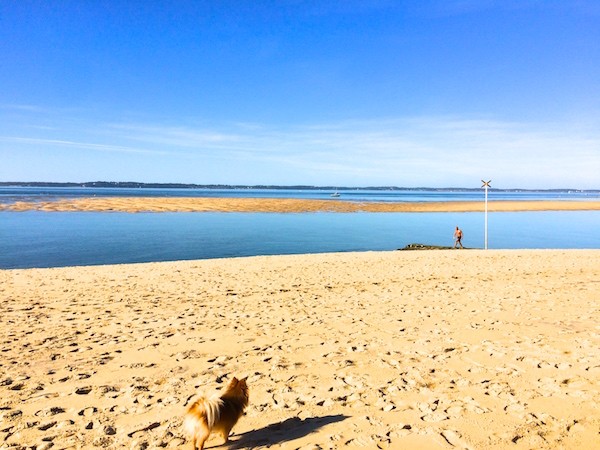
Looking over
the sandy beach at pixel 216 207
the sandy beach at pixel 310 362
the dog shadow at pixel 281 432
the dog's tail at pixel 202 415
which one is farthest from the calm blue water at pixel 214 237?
the dog's tail at pixel 202 415

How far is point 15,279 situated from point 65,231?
1729 cm

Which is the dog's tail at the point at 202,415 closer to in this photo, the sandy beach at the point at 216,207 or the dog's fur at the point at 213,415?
the dog's fur at the point at 213,415

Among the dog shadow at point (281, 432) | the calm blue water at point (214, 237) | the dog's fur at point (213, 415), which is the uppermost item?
the dog's fur at point (213, 415)

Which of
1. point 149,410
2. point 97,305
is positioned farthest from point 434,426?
point 97,305

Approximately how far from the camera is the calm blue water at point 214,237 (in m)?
20.4

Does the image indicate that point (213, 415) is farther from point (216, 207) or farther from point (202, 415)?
point (216, 207)

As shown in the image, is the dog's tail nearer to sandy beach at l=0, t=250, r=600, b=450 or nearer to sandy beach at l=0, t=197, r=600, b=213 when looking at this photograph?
sandy beach at l=0, t=250, r=600, b=450

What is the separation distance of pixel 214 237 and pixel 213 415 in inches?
957

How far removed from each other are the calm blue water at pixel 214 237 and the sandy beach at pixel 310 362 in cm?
836

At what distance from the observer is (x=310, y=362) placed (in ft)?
19.7

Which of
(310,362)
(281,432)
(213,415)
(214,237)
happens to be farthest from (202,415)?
(214,237)

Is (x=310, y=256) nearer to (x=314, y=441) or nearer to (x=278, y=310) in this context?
(x=278, y=310)

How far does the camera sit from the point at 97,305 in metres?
9.60

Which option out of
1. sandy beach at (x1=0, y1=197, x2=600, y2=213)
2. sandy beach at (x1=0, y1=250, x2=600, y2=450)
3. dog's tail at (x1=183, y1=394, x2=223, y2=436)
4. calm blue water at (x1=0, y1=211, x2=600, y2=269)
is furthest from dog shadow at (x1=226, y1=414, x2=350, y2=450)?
sandy beach at (x1=0, y1=197, x2=600, y2=213)
